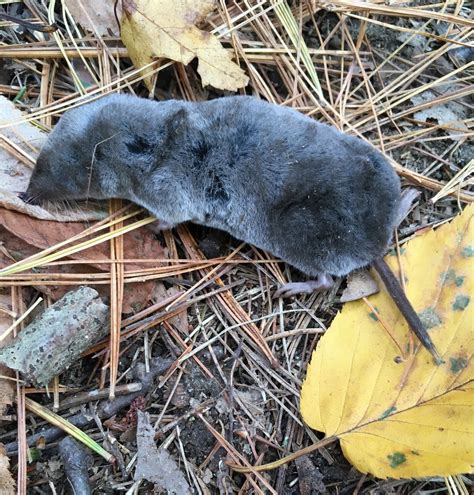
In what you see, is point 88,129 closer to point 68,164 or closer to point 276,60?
point 68,164

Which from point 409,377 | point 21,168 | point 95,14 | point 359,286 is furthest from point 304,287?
point 95,14

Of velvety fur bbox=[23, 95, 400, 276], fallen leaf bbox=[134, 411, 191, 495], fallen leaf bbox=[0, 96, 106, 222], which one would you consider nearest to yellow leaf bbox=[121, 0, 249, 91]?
velvety fur bbox=[23, 95, 400, 276]

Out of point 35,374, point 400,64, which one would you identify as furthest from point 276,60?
point 35,374

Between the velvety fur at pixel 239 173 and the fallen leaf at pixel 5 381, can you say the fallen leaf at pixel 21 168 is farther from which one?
the fallen leaf at pixel 5 381

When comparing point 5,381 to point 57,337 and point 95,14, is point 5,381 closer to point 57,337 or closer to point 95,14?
point 57,337

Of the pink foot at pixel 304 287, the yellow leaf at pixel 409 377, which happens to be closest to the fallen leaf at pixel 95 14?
the pink foot at pixel 304 287

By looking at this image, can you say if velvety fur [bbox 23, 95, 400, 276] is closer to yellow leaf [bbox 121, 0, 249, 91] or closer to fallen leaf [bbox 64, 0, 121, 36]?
yellow leaf [bbox 121, 0, 249, 91]
